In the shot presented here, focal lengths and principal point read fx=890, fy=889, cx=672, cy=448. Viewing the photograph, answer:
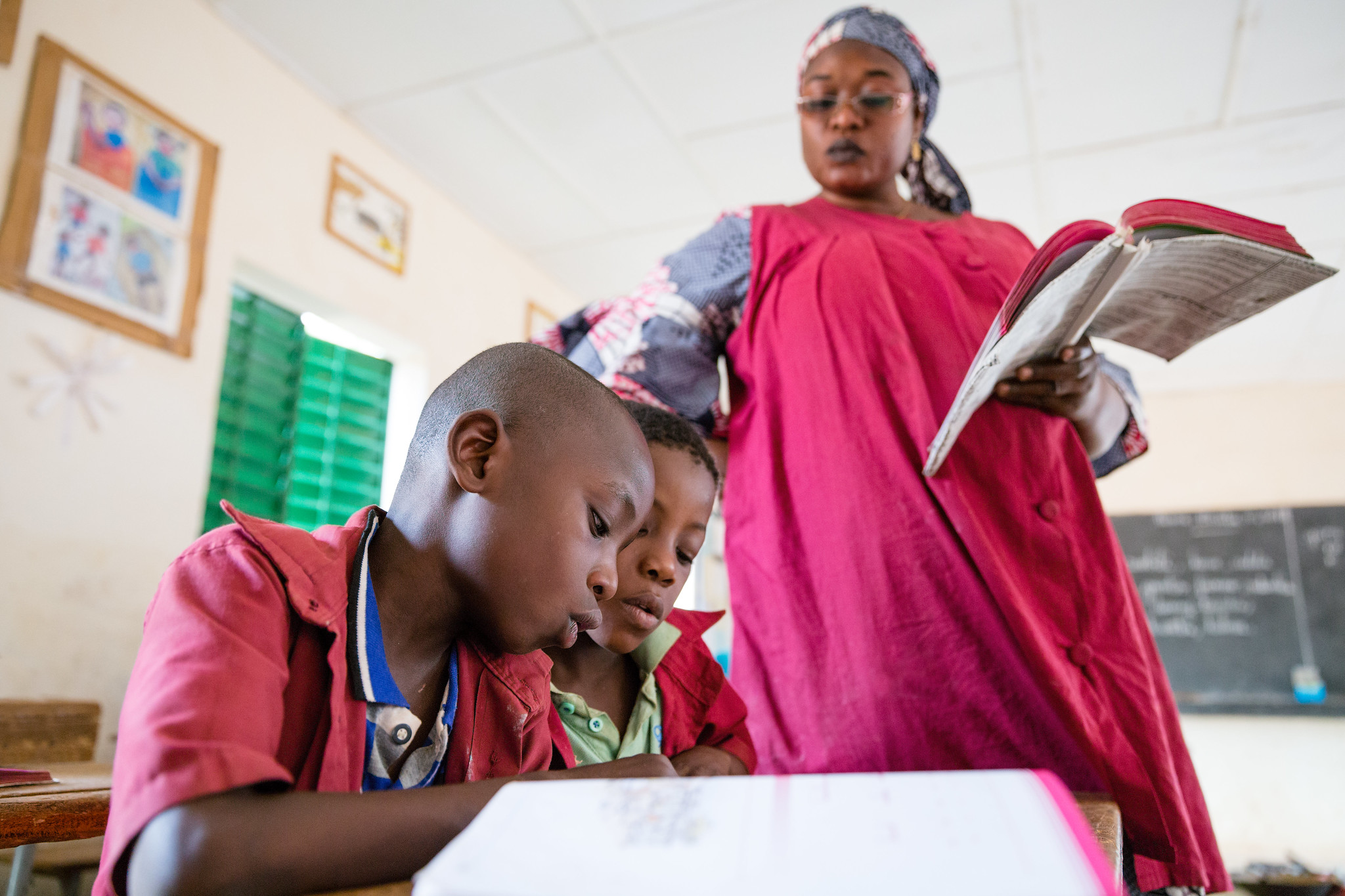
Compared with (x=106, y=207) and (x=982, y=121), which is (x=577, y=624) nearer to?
(x=106, y=207)

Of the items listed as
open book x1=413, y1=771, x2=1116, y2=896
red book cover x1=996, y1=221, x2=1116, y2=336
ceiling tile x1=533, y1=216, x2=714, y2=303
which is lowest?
open book x1=413, y1=771, x2=1116, y2=896

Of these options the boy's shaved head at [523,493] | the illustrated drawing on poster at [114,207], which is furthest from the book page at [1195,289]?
the illustrated drawing on poster at [114,207]

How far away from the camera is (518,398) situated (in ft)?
2.60

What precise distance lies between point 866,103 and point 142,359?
1.95 metres

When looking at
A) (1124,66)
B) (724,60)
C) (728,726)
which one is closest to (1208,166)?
(1124,66)

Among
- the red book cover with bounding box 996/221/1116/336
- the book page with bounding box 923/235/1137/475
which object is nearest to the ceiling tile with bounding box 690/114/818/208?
the book page with bounding box 923/235/1137/475

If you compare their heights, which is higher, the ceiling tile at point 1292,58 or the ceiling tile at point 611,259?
the ceiling tile at point 1292,58

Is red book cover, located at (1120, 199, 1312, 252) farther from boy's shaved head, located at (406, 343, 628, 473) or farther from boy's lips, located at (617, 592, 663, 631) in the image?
boy's lips, located at (617, 592, 663, 631)

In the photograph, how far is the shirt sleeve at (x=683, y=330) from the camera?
1.06 m

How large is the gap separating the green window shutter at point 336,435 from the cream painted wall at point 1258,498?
420 centimetres

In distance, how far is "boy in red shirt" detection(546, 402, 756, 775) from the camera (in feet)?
3.30

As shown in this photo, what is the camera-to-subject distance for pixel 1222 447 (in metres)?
5.48

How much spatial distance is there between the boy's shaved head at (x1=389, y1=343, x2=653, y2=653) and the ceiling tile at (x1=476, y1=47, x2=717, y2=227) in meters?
2.30

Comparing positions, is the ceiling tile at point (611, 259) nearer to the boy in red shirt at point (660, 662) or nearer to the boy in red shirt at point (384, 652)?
the boy in red shirt at point (660, 662)
